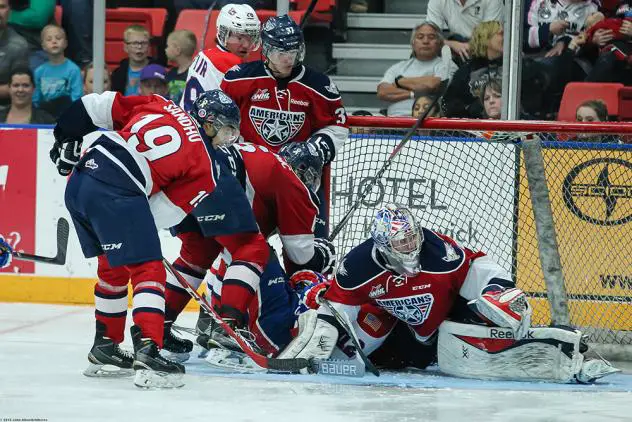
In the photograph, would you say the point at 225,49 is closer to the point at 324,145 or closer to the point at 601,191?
the point at 324,145

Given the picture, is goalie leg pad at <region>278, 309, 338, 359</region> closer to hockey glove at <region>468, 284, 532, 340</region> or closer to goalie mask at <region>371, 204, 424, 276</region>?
goalie mask at <region>371, 204, 424, 276</region>

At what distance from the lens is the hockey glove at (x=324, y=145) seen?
5.20m

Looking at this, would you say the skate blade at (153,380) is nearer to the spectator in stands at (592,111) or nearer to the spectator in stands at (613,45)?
the spectator in stands at (592,111)

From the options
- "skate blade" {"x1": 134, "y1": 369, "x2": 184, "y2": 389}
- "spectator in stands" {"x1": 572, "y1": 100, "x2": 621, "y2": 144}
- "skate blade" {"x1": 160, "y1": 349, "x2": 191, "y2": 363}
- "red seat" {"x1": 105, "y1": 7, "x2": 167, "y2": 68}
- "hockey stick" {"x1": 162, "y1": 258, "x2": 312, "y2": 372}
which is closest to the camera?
"skate blade" {"x1": 134, "y1": 369, "x2": 184, "y2": 389}

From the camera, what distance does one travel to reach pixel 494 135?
17.9 ft

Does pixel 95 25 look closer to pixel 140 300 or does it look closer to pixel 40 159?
pixel 40 159

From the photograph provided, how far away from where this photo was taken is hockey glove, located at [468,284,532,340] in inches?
173

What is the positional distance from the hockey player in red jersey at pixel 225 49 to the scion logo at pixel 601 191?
152 cm

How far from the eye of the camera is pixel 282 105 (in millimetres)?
5332

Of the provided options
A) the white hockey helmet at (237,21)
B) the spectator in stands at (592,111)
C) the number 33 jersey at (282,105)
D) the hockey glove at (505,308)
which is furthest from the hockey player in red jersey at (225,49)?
the hockey glove at (505,308)

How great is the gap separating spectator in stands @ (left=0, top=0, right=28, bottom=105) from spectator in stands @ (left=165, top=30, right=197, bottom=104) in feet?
2.77

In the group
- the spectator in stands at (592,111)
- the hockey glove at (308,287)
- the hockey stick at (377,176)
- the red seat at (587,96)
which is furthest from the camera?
the red seat at (587,96)

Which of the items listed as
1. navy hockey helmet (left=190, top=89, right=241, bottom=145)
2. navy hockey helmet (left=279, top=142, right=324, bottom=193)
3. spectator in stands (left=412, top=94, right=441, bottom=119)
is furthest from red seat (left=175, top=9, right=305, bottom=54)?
navy hockey helmet (left=190, top=89, right=241, bottom=145)

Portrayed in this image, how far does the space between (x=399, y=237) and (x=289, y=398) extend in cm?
67
